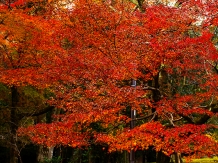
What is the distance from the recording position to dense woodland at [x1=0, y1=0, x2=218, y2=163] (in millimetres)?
13117

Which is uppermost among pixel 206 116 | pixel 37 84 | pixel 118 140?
pixel 37 84

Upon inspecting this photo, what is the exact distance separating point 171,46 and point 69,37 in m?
7.81

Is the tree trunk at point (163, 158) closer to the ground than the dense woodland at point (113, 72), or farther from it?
closer to the ground

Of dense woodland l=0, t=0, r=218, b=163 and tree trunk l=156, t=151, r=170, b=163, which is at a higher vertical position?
dense woodland l=0, t=0, r=218, b=163

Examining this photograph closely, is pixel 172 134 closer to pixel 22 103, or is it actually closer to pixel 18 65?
pixel 18 65

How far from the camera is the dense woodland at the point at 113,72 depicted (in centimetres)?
1312

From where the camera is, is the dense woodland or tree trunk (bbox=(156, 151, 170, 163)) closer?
the dense woodland

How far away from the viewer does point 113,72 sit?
46.0 ft

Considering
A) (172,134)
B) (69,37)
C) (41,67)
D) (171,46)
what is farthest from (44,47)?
(172,134)

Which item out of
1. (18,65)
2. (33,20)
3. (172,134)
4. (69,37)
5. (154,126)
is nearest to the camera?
(172,134)

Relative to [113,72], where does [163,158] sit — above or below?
below

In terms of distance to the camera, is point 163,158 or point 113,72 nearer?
point 113,72

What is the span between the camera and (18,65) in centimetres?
1744

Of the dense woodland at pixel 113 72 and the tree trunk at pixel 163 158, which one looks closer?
the dense woodland at pixel 113 72
